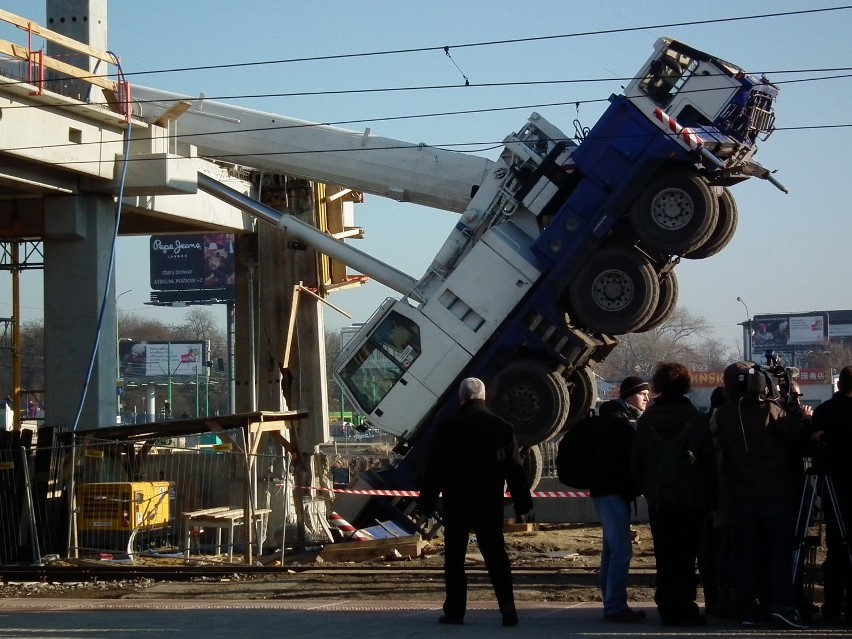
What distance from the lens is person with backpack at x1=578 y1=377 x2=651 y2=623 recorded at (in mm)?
8039

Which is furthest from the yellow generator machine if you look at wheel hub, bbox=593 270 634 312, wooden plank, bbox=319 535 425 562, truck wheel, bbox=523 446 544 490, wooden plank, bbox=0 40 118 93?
wheel hub, bbox=593 270 634 312

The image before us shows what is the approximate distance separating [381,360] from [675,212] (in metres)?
4.88

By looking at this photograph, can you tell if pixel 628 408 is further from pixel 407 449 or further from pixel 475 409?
pixel 407 449

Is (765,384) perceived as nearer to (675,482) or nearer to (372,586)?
(675,482)

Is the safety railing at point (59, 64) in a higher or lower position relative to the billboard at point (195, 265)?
lower

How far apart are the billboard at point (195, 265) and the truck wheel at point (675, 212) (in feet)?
232

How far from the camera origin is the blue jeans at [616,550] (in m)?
8.03

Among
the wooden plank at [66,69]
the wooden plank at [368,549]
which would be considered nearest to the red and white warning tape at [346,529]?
the wooden plank at [368,549]

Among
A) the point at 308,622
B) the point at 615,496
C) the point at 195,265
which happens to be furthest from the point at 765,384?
the point at 195,265

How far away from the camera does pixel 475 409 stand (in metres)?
7.98

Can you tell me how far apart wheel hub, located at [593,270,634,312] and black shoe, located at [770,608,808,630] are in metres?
9.72

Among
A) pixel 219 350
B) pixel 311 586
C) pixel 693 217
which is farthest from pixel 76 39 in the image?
pixel 219 350

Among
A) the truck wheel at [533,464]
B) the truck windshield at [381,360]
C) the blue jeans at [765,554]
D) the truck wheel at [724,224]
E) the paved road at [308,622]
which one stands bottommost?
the paved road at [308,622]

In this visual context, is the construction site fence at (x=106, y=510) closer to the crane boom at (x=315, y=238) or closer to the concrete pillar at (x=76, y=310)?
the concrete pillar at (x=76, y=310)
